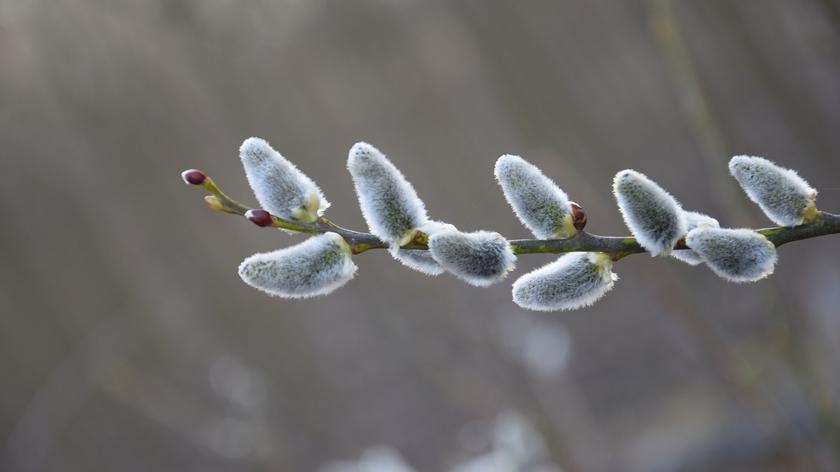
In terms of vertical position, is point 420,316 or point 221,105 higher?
point 221,105

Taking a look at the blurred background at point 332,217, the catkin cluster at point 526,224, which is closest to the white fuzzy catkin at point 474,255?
the catkin cluster at point 526,224

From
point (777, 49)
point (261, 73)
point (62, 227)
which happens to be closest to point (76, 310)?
point (62, 227)

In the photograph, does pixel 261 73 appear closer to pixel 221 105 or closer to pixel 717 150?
pixel 221 105

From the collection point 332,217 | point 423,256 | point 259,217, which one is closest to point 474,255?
point 423,256

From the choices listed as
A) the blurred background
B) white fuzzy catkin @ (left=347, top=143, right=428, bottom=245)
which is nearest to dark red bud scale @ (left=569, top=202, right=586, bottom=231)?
white fuzzy catkin @ (left=347, top=143, right=428, bottom=245)

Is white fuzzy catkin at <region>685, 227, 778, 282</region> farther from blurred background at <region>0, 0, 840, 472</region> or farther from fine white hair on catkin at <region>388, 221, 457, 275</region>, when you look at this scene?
blurred background at <region>0, 0, 840, 472</region>

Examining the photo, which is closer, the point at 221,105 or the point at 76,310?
the point at 221,105
